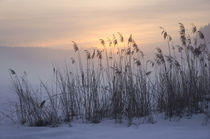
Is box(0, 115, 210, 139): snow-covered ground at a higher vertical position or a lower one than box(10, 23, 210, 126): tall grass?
lower

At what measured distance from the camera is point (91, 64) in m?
3.75

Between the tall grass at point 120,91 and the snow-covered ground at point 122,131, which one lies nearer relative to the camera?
the snow-covered ground at point 122,131

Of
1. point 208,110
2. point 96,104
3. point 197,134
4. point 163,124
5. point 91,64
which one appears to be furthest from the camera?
point 91,64

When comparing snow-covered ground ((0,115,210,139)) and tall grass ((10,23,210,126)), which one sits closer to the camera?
snow-covered ground ((0,115,210,139))

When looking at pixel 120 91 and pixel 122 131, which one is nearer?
pixel 122 131

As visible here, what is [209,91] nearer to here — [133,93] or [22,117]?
[133,93]

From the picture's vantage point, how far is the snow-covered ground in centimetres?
255

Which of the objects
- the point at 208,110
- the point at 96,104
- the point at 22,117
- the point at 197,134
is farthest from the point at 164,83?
the point at 22,117

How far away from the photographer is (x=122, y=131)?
2799 millimetres

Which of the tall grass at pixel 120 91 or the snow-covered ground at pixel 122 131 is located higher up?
the tall grass at pixel 120 91

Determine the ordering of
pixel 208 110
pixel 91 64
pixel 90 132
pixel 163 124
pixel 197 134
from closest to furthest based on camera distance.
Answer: pixel 197 134 < pixel 90 132 < pixel 163 124 < pixel 208 110 < pixel 91 64

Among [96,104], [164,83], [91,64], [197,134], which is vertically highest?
[91,64]

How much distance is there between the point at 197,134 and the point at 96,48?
1.68m

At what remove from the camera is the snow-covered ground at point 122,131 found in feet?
8.38
